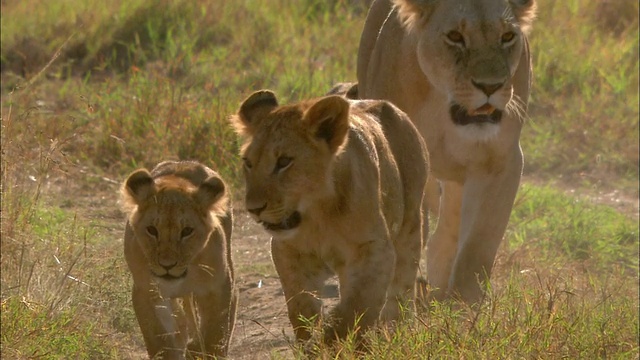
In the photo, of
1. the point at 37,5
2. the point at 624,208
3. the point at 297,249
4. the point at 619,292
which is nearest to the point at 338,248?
the point at 297,249

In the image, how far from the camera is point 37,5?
1143cm

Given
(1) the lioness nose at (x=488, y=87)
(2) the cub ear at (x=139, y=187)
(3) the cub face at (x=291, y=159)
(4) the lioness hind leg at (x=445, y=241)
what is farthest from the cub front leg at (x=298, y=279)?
(4) the lioness hind leg at (x=445, y=241)

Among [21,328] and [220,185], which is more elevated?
[220,185]

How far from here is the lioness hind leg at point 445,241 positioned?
22.5ft

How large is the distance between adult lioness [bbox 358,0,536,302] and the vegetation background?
28 centimetres

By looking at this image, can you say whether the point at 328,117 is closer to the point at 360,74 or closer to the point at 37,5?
the point at 360,74

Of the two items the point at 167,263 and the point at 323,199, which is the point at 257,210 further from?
the point at 167,263

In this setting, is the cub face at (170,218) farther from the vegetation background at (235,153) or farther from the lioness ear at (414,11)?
the lioness ear at (414,11)

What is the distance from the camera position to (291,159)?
4578 millimetres

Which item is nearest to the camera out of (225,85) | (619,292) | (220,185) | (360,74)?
(220,185)

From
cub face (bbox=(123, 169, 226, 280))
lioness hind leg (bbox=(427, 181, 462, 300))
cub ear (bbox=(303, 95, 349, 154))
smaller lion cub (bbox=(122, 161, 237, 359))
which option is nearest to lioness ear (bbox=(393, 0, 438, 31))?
lioness hind leg (bbox=(427, 181, 462, 300))

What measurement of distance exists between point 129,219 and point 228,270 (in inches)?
17.3

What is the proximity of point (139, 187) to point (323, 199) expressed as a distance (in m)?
0.65

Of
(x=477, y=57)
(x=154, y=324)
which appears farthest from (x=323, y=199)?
→ (x=477, y=57)
